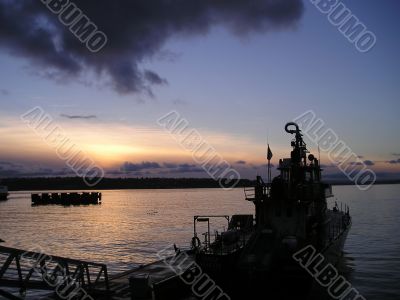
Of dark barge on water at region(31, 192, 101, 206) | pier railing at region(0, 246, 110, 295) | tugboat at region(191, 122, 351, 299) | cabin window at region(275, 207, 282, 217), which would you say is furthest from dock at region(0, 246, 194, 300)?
dark barge on water at region(31, 192, 101, 206)

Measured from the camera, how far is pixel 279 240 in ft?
91.7

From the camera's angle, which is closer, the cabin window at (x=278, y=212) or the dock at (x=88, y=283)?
the dock at (x=88, y=283)

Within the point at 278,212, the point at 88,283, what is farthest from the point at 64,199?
the point at 88,283

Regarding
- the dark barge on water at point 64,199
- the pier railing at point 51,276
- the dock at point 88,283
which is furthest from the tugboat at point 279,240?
the dark barge on water at point 64,199

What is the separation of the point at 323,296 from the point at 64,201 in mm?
147228

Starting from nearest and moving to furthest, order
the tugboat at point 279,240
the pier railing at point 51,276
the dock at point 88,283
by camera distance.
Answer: the pier railing at point 51,276, the dock at point 88,283, the tugboat at point 279,240

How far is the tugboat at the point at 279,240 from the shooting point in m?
24.6

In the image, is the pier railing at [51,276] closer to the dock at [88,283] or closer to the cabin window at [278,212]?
the dock at [88,283]

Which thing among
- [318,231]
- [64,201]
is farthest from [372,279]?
[64,201]

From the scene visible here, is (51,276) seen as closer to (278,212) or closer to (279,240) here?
(279,240)

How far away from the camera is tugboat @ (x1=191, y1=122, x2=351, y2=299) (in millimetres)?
24609

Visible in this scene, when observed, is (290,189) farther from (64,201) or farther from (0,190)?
(0,190)

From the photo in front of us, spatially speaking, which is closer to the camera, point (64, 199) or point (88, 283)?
point (88, 283)

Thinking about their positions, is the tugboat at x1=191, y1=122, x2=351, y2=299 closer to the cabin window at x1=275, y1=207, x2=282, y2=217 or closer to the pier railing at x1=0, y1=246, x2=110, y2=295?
the cabin window at x1=275, y1=207, x2=282, y2=217
